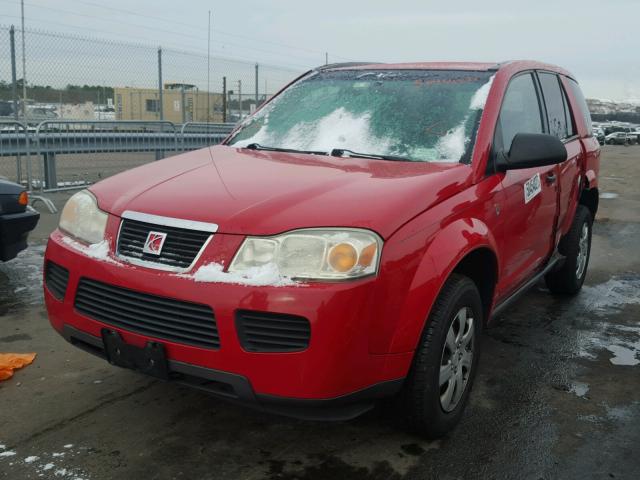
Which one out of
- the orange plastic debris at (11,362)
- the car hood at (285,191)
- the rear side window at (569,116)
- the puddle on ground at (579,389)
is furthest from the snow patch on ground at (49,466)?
the rear side window at (569,116)

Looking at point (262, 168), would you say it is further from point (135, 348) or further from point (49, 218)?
point (49, 218)

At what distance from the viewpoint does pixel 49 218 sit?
782cm

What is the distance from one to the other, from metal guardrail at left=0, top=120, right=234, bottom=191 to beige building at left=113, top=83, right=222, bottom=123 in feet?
2.20

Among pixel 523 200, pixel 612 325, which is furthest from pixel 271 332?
pixel 612 325

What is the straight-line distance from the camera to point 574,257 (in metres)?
4.87

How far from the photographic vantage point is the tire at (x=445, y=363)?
2594 millimetres

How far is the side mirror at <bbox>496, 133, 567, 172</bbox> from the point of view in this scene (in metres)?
3.13

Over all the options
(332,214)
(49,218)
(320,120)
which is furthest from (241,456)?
(49,218)

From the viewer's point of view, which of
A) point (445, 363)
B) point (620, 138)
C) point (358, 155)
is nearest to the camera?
point (445, 363)

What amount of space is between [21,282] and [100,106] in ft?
21.3

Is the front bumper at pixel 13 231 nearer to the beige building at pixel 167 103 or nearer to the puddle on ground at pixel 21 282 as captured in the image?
the puddle on ground at pixel 21 282

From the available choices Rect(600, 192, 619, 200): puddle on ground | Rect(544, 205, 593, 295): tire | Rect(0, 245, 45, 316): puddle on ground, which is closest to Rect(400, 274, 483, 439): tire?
Rect(544, 205, 593, 295): tire

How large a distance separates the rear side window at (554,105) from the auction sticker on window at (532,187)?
0.73 metres

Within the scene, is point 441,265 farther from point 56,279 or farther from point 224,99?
point 224,99
